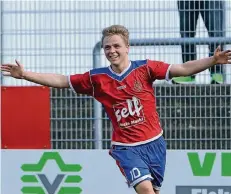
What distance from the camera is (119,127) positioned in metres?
9.25

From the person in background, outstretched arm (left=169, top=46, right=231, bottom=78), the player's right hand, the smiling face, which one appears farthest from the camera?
the person in background

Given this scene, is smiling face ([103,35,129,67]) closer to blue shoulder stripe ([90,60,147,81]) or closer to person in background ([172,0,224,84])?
blue shoulder stripe ([90,60,147,81])

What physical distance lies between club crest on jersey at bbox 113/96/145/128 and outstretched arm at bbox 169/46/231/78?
1.13 ft

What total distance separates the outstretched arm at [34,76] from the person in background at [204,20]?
2.51 m

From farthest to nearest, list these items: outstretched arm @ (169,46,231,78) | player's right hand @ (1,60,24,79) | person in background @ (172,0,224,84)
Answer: person in background @ (172,0,224,84)
player's right hand @ (1,60,24,79)
outstretched arm @ (169,46,231,78)

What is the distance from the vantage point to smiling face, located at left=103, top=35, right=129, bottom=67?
912 cm

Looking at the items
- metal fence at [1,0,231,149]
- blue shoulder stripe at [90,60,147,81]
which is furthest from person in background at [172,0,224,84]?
blue shoulder stripe at [90,60,147,81]

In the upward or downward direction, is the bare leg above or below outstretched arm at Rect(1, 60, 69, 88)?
below

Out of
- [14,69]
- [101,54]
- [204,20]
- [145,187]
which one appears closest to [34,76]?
[14,69]

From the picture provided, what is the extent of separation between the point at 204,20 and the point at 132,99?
287 cm

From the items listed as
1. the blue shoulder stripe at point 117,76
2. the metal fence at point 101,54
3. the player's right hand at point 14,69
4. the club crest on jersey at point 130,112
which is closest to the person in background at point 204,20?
the metal fence at point 101,54

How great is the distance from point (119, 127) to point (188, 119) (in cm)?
273

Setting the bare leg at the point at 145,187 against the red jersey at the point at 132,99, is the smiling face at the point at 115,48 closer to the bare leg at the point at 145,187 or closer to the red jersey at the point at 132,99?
the red jersey at the point at 132,99

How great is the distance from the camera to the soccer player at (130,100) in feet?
30.0
